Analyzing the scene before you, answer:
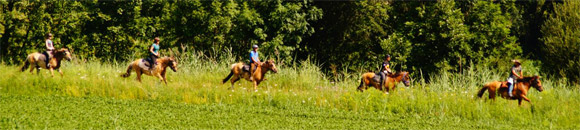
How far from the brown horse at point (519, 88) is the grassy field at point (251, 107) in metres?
0.30

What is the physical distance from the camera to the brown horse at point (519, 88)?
14.0 metres

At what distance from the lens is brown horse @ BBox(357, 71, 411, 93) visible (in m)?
15.8

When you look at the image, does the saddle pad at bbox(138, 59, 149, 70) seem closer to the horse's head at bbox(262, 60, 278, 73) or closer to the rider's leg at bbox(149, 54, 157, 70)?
the rider's leg at bbox(149, 54, 157, 70)

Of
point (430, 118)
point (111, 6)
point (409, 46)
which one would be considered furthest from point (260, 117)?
point (111, 6)

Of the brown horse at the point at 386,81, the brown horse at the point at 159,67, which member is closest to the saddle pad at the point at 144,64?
the brown horse at the point at 159,67

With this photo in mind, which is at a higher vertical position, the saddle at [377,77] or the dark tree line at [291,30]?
the dark tree line at [291,30]

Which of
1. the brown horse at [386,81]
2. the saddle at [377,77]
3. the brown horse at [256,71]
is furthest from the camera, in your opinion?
the brown horse at [256,71]

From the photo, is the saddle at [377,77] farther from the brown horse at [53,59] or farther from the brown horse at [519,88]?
the brown horse at [53,59]

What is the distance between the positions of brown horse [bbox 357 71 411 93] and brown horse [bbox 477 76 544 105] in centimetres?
209

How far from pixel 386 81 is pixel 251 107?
14.6 feet

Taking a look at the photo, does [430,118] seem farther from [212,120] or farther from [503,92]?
[212,120]

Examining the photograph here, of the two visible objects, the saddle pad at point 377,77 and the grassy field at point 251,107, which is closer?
the grassy field at point 251,107

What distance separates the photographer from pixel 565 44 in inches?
1252

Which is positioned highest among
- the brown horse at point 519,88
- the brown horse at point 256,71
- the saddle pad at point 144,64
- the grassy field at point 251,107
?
the saddle pad at point 144,64
